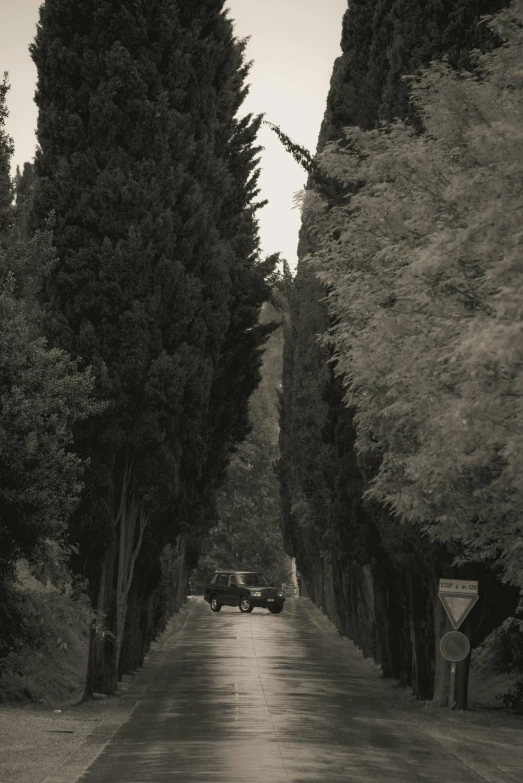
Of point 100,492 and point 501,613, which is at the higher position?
point 100,492

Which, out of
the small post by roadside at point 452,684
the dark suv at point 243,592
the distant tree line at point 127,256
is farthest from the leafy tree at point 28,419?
the dark suv at point 243,592

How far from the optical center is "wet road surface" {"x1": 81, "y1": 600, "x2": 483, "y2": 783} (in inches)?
508

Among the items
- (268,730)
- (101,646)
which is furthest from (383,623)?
(268,730)

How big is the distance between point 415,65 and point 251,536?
2210 inches

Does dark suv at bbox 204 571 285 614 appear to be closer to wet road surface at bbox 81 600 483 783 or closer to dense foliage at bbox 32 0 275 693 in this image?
wet road surface at bbox 81 600 483 783

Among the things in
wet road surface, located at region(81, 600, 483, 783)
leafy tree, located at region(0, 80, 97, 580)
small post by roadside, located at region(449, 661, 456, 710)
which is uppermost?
leafy tree, located at region(0, 80, 97, 580)

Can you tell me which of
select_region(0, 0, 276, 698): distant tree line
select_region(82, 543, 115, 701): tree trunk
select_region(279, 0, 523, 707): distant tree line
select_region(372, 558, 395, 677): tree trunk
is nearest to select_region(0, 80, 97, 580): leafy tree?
select_region(0, 0, 276, 698): distant tree line

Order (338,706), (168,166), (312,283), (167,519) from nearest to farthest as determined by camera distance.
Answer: (338,706), (168,166), (167,519), (312,283)

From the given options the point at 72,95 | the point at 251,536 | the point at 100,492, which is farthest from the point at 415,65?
the point at 251,536

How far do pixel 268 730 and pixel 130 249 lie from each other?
29.7ft

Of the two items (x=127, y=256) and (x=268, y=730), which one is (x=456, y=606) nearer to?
(x=268, y=730)

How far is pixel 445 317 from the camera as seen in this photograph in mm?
12289

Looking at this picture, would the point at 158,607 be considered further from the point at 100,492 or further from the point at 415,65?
the point at 415,65

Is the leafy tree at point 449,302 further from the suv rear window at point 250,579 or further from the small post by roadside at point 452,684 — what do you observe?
the suv rear window at point 250,579
